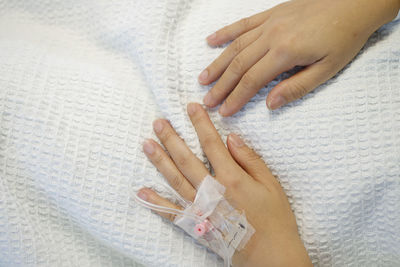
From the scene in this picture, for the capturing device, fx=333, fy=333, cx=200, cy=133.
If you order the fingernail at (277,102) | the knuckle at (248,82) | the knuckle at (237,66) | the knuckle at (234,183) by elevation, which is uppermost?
the knuckle at (237,66)

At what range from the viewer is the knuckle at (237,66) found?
Answer: 0.72 metres

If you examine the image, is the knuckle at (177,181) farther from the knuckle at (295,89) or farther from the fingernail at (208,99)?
the knuckle at (295,89)

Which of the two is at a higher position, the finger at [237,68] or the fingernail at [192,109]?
the finger at [237,68]

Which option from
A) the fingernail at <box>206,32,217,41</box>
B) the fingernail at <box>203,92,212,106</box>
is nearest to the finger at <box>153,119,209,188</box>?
the fingernail at <box>203,92,212,106</box>

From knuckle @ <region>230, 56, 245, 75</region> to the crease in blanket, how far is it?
0.77 ft

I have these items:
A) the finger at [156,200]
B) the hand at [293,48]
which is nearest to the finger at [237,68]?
the hand at [293,48]

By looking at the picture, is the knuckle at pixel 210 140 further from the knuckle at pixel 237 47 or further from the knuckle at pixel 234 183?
the knuckle at pixel 237 47

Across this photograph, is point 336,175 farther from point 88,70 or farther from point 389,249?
point 88,70

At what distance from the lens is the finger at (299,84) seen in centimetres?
68

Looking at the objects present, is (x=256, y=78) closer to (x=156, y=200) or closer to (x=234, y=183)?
(x=234, y=183)

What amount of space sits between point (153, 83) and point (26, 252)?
1.51 ft

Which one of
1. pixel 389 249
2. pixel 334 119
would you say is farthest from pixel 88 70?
pixel 389 249

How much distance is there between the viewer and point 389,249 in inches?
28.7

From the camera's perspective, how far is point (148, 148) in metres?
0.72
